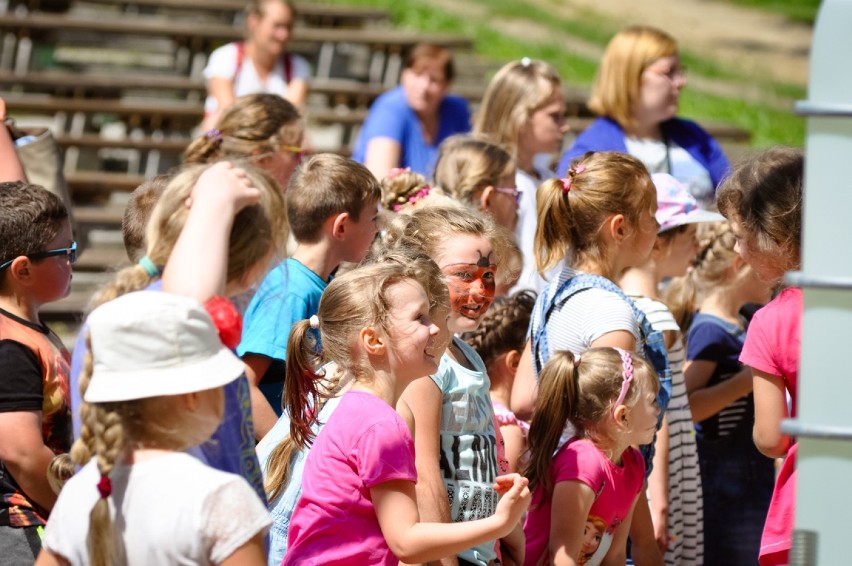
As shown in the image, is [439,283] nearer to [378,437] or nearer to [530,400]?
[378,437]

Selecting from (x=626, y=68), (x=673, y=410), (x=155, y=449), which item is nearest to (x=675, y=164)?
(x=626, y=68)

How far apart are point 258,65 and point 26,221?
4393 millimetres

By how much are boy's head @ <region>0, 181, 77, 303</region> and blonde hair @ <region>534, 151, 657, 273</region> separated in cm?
155

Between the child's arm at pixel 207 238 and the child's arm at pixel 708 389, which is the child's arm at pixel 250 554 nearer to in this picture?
the child's arm at pixel 207 238

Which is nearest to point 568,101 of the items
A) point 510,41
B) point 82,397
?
point 510,41

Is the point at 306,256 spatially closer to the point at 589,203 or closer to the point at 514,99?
the point at 589,203

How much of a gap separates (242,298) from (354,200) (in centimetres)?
63

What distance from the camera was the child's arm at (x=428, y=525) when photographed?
2.68 metres

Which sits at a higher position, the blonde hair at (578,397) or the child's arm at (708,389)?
the blonde hair at (578,397)

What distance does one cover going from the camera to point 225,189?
2568 millimetres

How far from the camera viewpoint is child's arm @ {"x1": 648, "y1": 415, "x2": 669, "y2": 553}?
4.12 m

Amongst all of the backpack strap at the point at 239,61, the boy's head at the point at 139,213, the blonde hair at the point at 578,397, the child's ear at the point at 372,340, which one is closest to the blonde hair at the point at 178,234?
the child's ear at the point at 372,340

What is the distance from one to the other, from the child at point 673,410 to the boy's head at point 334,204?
3.43ft

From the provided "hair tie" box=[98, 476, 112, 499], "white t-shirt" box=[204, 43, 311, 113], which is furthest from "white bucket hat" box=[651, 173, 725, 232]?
"white t-shirt" box=[204, 43, 311, 113]
